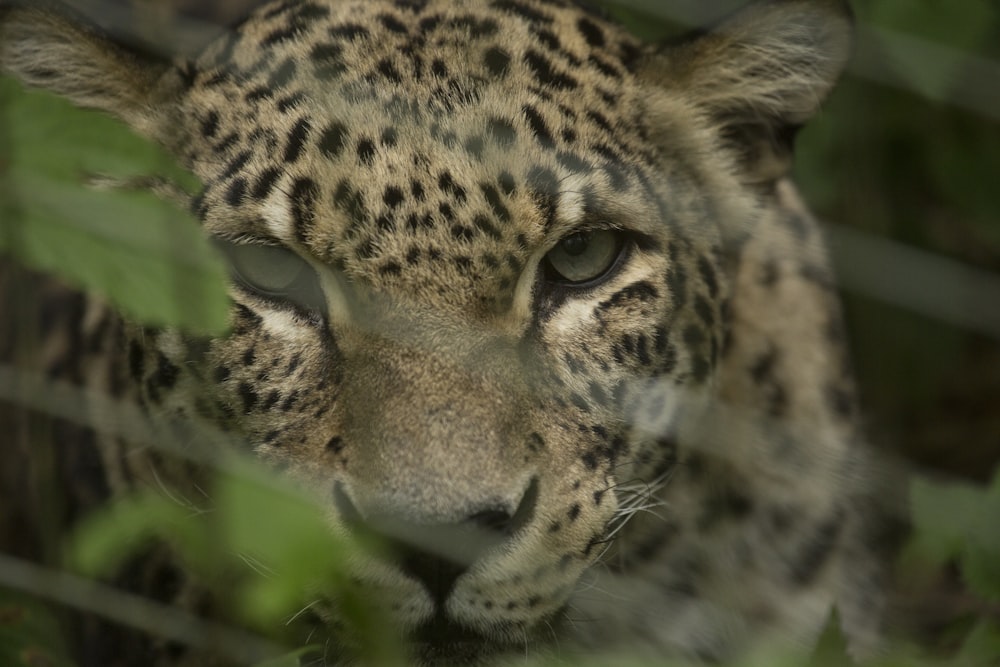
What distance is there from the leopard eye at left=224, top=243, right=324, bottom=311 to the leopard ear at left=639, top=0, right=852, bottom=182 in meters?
0.81

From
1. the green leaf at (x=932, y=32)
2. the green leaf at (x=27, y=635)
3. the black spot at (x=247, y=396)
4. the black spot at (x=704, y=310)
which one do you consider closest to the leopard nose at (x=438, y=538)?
the black spot at (x=247, y=396)

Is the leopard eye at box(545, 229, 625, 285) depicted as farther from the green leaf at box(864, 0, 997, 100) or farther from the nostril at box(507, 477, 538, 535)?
the green leaf at box(864, 0, 997, 100)

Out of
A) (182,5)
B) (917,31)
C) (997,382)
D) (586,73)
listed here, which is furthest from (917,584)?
(182,5)

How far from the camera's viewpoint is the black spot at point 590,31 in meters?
2.70

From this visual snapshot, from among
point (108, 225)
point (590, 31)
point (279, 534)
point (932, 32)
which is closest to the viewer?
point (279, 534)

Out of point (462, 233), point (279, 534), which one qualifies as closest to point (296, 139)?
point (462, 233)

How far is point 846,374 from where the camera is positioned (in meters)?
3.38

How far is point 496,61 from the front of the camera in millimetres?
2436

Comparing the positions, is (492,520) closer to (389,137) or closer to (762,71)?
(389,137)

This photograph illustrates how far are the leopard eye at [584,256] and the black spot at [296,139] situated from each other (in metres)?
0.48

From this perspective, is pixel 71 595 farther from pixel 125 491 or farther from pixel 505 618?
pixel 505 618

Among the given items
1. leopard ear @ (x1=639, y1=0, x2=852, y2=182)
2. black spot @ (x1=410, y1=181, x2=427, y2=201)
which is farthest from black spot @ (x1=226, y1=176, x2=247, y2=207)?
leopard ear @ (x1=639, y1=0, x2=852, y2=182)

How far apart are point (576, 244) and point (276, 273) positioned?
56cm

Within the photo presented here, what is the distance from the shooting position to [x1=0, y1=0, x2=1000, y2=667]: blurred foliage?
1915 millimetres
